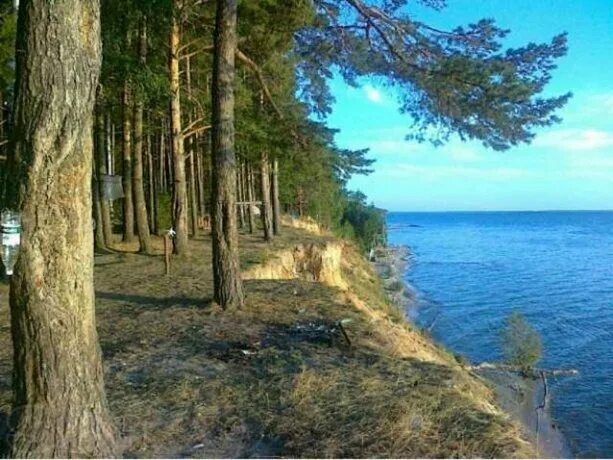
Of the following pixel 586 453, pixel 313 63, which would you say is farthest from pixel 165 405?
pixel 586 453

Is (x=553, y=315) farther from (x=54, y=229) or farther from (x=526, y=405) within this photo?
(x=54, y=229)

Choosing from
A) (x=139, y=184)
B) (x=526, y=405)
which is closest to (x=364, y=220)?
(x=526, y=405)

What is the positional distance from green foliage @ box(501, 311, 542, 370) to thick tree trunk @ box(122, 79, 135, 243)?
11491mm

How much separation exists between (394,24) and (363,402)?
21.2 ft

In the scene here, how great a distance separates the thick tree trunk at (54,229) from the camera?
3.13 meters

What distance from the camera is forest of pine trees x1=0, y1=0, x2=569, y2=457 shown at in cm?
316

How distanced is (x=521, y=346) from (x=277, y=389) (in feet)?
44.0

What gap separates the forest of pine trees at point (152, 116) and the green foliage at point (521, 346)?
667cm

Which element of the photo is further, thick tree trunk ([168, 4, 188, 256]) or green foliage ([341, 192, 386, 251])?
green foliage ([341, 192, 386, 251])

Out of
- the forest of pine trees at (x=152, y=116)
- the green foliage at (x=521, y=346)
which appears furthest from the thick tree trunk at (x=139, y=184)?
the green foliage at (x=521, y=346)

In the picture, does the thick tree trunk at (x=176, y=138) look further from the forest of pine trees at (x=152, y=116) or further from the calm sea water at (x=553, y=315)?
the calm sea water at (x=553, y=315)

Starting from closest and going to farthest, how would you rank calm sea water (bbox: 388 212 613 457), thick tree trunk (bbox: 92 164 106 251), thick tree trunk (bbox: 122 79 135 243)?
1. thick tree trunk (bbox: 122 79 135 243)
2. calm sea water (bbox: 388 212 613 457)
3. thick tree trunk (bbox: 92 164 106 251)

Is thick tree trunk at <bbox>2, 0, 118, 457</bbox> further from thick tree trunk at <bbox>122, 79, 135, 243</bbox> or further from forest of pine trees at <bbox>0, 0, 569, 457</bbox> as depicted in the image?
thick tree trunk at <bbox>122, 79, 135, 243</bbox>

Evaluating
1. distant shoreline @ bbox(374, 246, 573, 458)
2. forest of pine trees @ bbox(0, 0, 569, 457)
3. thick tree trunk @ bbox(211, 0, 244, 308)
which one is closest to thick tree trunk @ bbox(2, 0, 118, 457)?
forest of pine trees @ bbox(0, 0, 569, 457)
